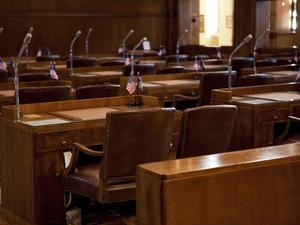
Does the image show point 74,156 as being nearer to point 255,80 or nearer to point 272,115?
point 272,115

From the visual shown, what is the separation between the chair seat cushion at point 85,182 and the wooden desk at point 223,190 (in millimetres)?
1351

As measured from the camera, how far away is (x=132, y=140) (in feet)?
11.4

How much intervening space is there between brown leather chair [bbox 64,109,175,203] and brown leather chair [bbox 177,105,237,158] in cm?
11

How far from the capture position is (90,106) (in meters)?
4.57

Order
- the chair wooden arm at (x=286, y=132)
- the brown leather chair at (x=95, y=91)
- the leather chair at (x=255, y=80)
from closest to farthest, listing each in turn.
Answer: the chair wooden arm at (x=286, y=132) < the brown leather chair at (x=95, y=91) < the leather chair at (x=255, y=80)

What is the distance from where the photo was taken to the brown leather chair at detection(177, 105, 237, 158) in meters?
3.61

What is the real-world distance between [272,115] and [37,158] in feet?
6.16

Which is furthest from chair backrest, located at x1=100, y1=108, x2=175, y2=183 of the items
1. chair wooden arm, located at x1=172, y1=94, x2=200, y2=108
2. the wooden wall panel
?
the wooden wall panel

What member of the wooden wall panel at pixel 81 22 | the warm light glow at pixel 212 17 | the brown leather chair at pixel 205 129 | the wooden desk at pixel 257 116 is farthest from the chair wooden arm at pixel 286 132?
the warm light glow at pixel 212 17

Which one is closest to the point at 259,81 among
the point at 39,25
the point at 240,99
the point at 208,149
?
the point at 240,99

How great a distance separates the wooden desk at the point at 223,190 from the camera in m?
2.09

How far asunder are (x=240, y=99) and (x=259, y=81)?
54.1 inches

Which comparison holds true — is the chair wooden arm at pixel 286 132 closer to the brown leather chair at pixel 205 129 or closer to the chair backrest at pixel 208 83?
the brown leather chair at pixel 205 129

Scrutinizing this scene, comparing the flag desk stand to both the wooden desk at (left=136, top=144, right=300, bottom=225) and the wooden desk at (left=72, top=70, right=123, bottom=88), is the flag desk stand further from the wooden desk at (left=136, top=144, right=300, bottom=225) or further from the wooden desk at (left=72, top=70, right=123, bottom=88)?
the wooden desk at (left=72, top=70, right=123, bottom=88)
